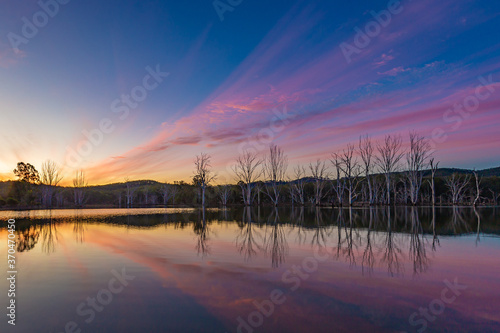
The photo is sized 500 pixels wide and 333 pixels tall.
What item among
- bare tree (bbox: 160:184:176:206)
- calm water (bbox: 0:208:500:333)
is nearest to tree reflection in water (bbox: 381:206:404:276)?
calm water (bbox: 0:208:500:333)

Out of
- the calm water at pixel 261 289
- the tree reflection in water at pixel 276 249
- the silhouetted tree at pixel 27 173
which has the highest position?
the silhouetted tree at pixel 27 173

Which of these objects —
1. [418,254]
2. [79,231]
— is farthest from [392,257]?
[79,231]

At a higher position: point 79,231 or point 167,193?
point 167,193

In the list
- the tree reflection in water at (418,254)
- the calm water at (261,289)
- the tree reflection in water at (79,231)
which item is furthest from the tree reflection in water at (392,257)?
the tree reflection in water at (79,231)

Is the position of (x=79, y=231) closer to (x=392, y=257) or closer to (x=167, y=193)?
(x=392, y=257)

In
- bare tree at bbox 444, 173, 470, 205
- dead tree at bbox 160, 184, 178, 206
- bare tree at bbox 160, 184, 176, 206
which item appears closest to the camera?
bare tree at bbox 444, 173, 470, 205

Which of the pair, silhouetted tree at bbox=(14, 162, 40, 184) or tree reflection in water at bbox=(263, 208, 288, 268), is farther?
silhouetted tree at bbox=(14, 162, 40, 184)

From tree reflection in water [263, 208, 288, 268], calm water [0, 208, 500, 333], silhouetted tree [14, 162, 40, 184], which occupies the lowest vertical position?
tree reflection in water [263, 208, 288, 268]

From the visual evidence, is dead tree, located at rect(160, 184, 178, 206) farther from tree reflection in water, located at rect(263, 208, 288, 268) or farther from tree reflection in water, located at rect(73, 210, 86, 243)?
tree reflection in water, located at rect(263, 208, 288, 268)

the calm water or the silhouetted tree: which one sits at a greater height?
the silhouetted tree

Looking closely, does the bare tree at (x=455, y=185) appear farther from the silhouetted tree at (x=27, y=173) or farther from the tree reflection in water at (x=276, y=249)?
the silhouetted tree at (x=27, y=173)

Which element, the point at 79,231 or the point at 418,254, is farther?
the point at 79,231

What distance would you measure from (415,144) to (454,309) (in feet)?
165

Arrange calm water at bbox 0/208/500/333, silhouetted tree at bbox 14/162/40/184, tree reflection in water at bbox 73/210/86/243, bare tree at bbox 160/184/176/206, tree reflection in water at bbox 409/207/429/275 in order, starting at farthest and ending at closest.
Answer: bare tree at bbox 160/184/176/206 → silhouetted tree at bbox 14/162/40/184 → tree reflection in water at bbox 73/210/86/243 → tree reflection in water at bbox 409/207/429/275 → calm water at bbox 0/208/500/333
